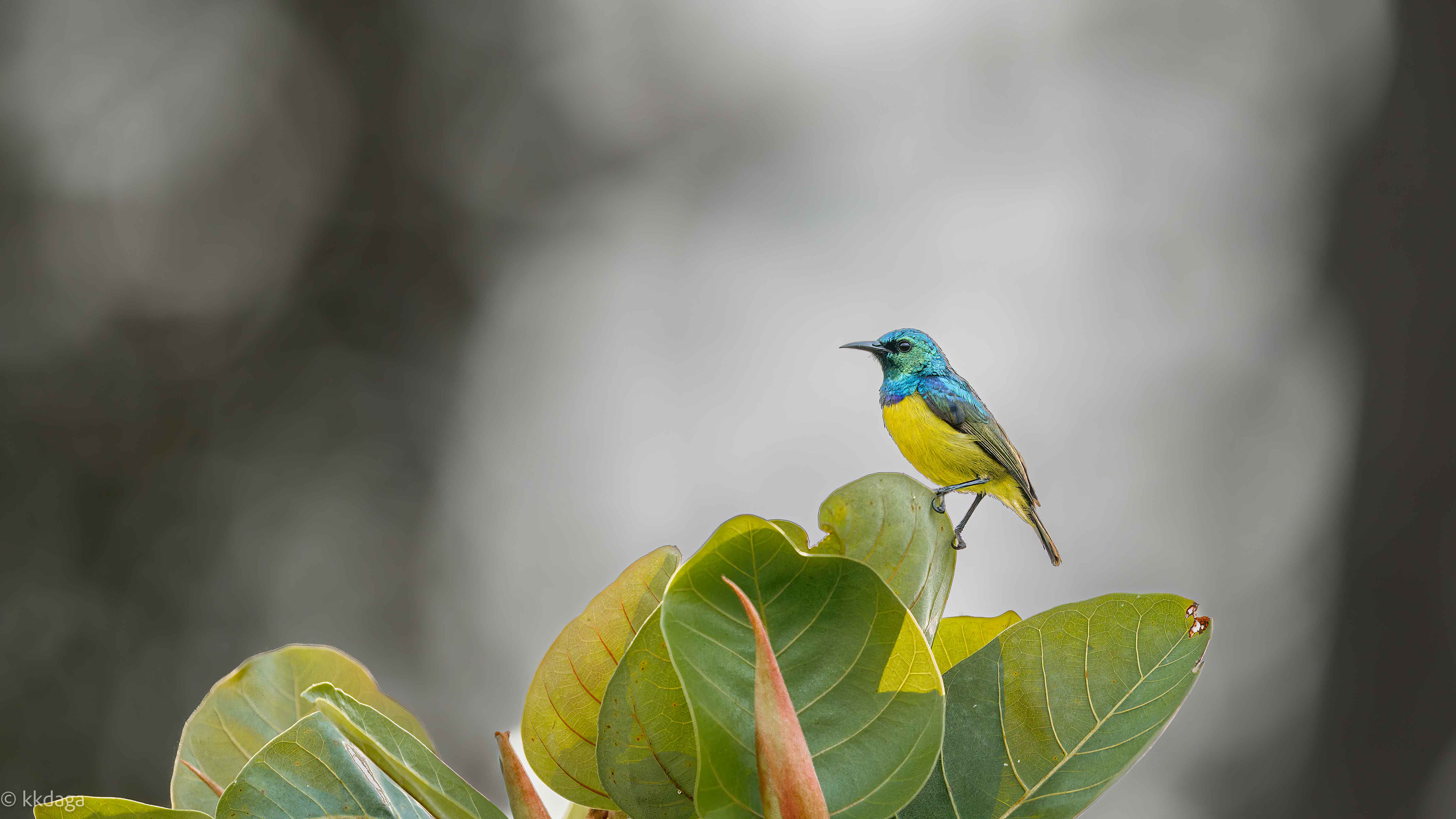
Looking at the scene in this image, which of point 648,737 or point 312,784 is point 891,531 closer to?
point 648,737

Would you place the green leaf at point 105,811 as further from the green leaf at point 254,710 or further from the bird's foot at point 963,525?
the bird's foot at point 963,525

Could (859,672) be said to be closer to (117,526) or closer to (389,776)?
(389,776)

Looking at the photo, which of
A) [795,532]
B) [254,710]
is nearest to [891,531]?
[795,532]

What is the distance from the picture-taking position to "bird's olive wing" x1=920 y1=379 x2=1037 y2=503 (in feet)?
1.95

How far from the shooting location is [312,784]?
286mm

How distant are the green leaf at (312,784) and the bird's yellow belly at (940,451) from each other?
1.31 feet

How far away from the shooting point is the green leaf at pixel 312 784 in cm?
27

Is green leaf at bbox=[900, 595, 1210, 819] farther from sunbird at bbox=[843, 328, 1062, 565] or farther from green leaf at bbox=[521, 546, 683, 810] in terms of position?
sunbird at bbox=[843, 328, 1062, 565]

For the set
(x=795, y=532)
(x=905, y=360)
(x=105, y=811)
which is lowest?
(x=105, y=811)

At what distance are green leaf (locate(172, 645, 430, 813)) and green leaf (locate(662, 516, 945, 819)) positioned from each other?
213 millimetres

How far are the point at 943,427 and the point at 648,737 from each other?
0.37m

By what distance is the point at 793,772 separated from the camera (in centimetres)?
24

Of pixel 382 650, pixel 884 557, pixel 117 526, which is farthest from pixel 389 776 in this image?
pixel 117 526

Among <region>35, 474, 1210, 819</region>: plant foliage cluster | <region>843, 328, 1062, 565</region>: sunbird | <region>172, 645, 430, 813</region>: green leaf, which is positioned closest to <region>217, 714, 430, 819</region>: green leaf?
<region>35, 474, 1210, 819</region>: plant foliage cluster
